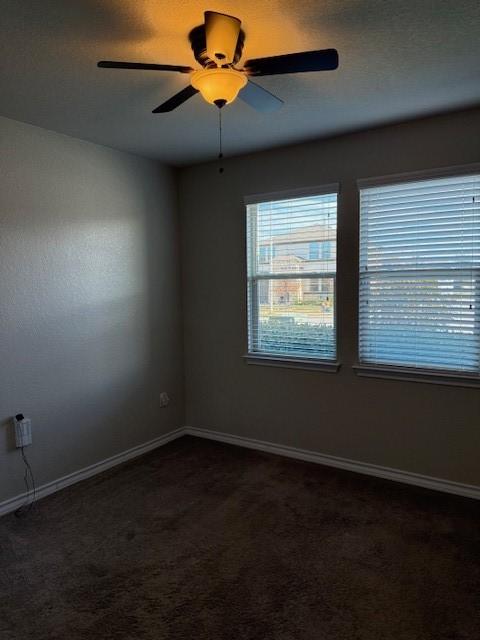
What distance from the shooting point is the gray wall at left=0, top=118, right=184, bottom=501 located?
2826 millimetres

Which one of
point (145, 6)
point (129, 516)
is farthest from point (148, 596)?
point (145, 6)

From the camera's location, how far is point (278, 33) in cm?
188

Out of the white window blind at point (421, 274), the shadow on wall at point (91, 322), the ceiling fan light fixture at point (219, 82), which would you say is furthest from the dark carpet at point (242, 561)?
the ceiling fan light fixture at point (219, 82)

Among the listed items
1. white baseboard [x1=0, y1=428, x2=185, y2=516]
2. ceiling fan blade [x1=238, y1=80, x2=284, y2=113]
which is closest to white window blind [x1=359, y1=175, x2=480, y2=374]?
ceiling fan blade [x1=238, y1=80, x2=284, y2=113]

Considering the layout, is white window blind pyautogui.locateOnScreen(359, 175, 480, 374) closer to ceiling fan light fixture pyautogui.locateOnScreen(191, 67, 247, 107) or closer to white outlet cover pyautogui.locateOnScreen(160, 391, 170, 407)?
ceiling fan light fixture pyautogui.locateOnScreen(191, 67, 247, 107)

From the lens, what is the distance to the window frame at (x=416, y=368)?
111 inches

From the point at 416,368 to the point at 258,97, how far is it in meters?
2.06

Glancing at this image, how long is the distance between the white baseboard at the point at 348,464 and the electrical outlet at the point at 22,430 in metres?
1.66

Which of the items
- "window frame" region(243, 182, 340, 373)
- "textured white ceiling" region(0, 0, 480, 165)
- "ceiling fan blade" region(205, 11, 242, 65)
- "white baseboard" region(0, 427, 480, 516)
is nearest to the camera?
"ceiling fan blade" region(205, 11, 242, 65)

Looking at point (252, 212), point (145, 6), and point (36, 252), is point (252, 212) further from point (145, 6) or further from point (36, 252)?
point (145, 6)

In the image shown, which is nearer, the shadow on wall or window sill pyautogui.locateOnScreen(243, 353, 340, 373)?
the shadow on wall

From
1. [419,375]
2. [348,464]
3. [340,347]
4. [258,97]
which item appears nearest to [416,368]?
[419,375]

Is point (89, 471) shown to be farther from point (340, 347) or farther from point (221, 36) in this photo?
point (221, 36)

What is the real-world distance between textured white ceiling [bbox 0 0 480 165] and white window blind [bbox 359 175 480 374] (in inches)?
21.2
